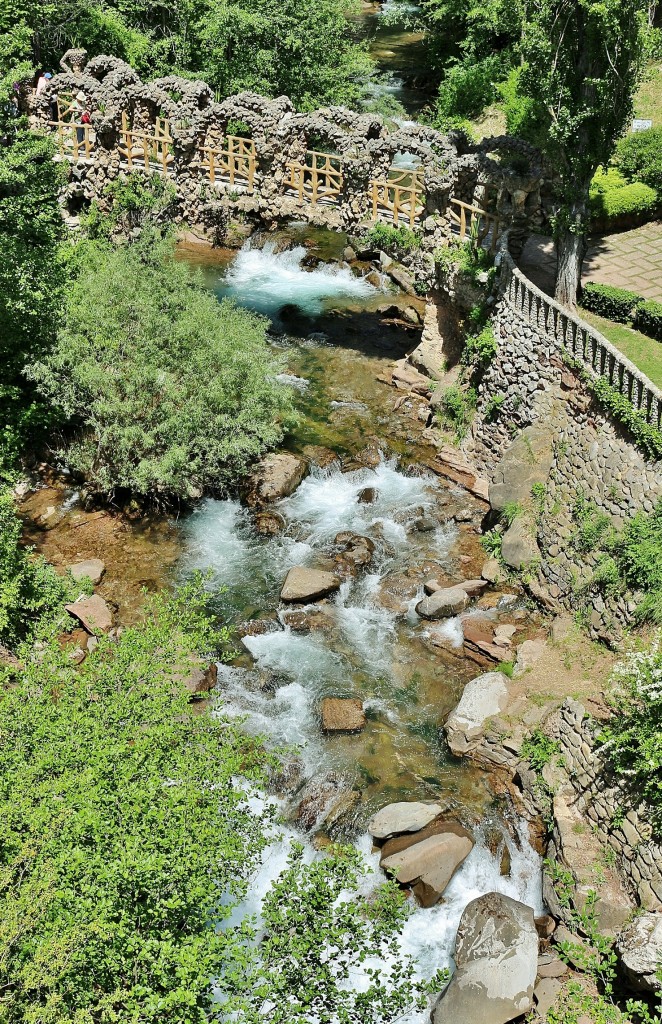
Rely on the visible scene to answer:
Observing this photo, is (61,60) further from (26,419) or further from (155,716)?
(155,716)

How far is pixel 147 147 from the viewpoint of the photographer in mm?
38812

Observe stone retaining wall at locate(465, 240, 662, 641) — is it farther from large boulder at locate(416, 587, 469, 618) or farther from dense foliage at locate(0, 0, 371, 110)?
dense foliage at locate(0, 0, 371, 110)

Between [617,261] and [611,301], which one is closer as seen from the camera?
[611,301]

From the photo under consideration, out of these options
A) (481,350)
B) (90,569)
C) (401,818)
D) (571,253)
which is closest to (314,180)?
(481,350)

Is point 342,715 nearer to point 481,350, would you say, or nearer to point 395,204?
point 481,350

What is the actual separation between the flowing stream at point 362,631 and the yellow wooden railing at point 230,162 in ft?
24.6

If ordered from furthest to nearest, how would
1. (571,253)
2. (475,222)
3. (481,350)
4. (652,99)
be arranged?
(652,99)
(475,222)
(481,350)
(571,253)

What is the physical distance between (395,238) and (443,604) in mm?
14616

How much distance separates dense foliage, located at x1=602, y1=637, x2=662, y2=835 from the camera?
16766 millimetres

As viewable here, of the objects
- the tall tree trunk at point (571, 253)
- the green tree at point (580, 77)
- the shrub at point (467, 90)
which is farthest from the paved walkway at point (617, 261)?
the shrub at point (467, 90)

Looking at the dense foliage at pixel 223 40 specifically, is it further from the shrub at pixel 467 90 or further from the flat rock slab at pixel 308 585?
the flat rock slab at pixel 308 585

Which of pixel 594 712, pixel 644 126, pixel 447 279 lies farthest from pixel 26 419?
pixel 644 126

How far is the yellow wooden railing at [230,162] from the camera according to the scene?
3681cm

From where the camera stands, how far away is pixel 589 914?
1669cm
